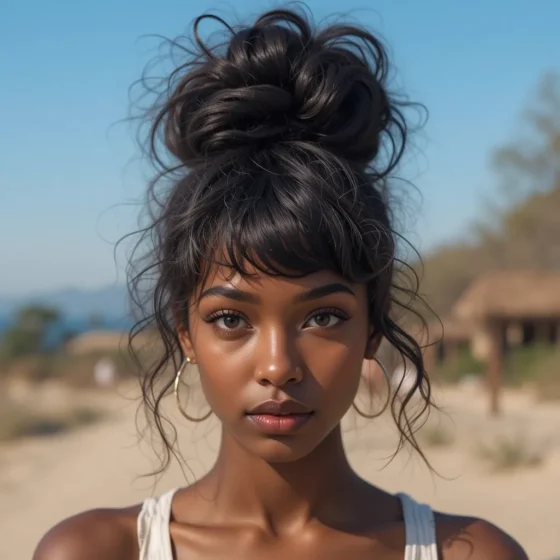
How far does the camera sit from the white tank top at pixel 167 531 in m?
1.61

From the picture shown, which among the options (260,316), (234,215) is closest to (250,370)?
(260,316)

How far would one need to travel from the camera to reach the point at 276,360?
55.8 inches

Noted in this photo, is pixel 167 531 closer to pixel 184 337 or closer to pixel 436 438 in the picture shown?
pixel 184 337

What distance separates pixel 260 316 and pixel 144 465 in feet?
24.5

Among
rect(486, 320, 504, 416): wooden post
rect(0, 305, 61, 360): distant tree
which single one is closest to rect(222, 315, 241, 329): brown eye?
rect(486, 320, 504, 416): wooden post

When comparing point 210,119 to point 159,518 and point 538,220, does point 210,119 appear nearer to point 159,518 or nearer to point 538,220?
point 159,518

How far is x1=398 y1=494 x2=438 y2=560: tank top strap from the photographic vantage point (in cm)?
161

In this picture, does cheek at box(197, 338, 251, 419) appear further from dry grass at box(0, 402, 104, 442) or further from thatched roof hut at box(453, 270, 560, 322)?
thatched roof hut at box(453, 270, 560, 322)

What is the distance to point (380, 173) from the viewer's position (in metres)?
1.79

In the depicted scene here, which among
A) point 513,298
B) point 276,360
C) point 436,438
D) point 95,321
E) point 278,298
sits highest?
point 95,321

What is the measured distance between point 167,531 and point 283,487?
24 cm

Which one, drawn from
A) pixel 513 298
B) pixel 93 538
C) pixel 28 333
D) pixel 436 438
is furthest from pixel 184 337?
pixel 28 333

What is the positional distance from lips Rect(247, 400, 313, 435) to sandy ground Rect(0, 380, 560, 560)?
340 cm

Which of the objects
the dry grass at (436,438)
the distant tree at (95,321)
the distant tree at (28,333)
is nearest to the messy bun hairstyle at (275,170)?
the dry grass at (436,438)
